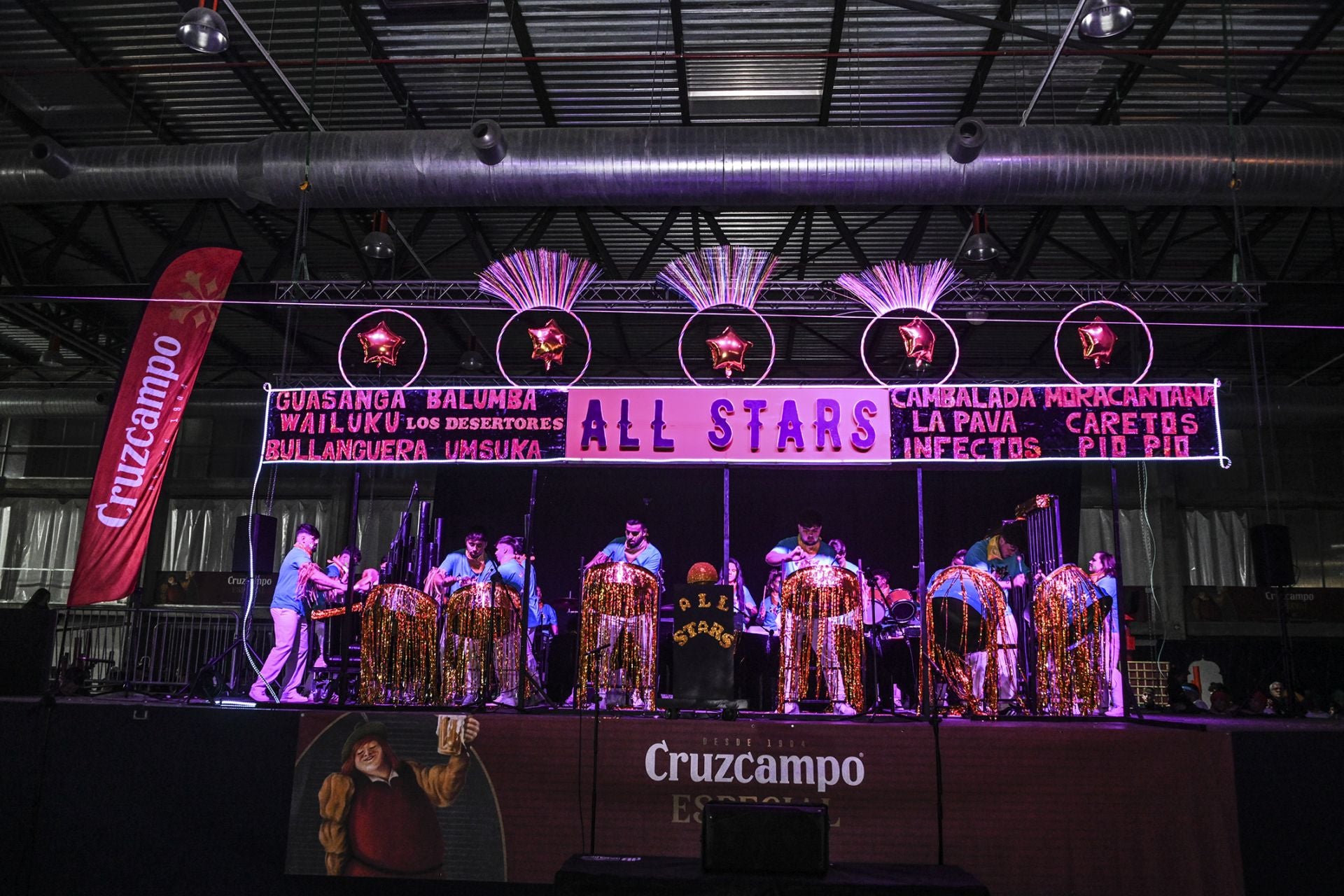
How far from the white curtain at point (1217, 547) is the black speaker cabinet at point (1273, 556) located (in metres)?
8.10

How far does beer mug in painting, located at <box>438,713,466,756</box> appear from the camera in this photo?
216 inches

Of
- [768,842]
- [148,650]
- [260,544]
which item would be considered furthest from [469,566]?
[768,842]

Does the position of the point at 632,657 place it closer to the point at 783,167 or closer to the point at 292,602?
the point at 292,602

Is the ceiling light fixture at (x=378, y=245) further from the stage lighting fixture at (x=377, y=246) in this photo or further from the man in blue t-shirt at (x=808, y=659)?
the man in blue t-shirt at (x=808, y=659)

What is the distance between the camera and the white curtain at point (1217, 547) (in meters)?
15.4

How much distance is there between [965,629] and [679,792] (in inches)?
104

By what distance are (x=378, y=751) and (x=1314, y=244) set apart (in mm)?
12462

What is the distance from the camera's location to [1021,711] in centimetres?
633

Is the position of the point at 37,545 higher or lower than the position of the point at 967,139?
lower

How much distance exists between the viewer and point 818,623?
6434 millimetres

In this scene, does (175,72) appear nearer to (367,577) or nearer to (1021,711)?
(367,577)

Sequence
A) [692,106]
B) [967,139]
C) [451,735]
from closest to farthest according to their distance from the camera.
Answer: [451,735] → [967,139] → [692,106]

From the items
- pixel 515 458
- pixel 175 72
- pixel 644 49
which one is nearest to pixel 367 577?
pixel 515 458

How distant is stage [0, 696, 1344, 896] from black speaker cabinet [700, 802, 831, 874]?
4.65ft
